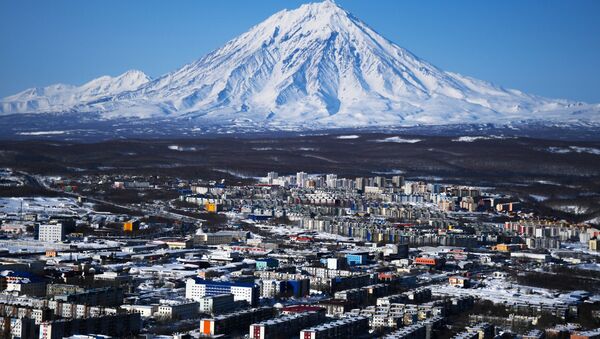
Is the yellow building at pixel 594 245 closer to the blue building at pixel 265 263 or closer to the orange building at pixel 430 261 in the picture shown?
the orange building at pixel 430 261

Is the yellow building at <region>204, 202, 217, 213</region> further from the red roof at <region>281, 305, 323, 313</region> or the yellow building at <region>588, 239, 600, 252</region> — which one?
the red roof at <region>281, 305, 323, 313</region>

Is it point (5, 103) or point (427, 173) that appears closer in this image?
point (427, 173)

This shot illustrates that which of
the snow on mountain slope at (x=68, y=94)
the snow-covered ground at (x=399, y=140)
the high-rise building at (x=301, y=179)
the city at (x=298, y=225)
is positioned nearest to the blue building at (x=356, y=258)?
the city at (x=298, y=225)

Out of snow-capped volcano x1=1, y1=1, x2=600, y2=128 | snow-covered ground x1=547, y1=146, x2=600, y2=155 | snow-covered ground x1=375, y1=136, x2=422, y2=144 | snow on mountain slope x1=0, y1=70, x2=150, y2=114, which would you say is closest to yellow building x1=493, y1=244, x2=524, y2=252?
snow-covered ground x1=547, y1=146, x2=600, y2=155

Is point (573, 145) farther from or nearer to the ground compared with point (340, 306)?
farther from the ground

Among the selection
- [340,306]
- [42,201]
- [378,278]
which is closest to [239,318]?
[340,306]

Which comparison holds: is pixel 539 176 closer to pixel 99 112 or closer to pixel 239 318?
pixel 239 318

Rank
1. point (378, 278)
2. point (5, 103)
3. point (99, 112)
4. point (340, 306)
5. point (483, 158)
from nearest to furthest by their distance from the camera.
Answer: point (340, 306), point (378, 278), point (483, 158), point (99, 112), point (5, 103)

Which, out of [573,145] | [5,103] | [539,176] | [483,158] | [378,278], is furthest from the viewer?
[5,103]
